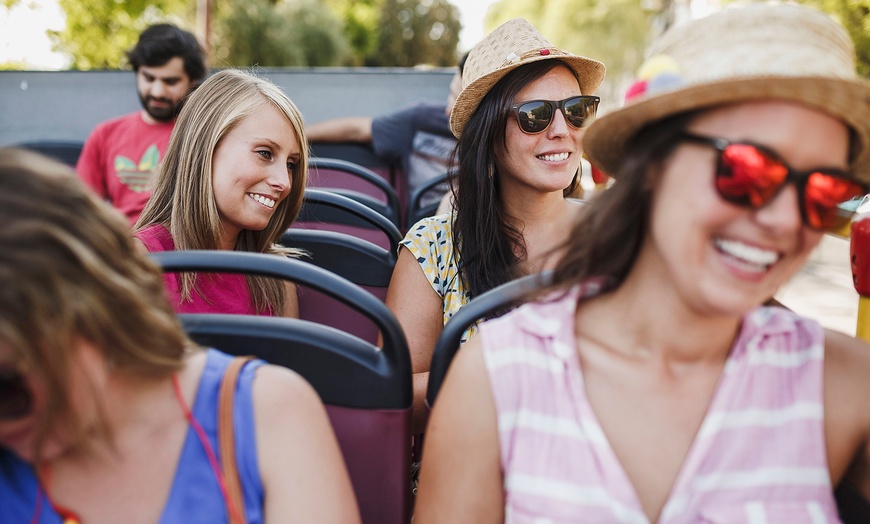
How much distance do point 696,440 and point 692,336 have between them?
15cm

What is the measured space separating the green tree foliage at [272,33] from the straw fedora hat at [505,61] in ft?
45.4

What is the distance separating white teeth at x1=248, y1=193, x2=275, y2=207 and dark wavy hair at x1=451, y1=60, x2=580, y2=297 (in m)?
0.49

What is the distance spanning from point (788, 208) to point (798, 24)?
254 millimetres

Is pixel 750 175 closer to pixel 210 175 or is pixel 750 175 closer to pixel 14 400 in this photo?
pixel 14 400

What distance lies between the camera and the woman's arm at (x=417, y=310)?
203cm

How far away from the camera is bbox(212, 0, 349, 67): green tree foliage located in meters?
16.7

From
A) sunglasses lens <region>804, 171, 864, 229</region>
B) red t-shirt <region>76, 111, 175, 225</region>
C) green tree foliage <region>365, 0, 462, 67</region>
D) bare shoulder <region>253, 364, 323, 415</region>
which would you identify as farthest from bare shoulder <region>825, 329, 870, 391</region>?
green tree foliage <region>365, 0, 462, 67</region>

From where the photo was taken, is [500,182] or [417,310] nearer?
[417,310]

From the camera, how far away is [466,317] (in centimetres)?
131

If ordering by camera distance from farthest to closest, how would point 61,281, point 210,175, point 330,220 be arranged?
point 330,220 < point 210,175 < point 61,281

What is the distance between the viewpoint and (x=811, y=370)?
118 cm

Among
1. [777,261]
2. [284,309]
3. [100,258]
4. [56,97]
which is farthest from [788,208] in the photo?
[56,97]

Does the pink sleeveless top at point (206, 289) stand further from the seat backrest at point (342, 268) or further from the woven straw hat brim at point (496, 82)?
the woven straw hat brim at point (496, 82)

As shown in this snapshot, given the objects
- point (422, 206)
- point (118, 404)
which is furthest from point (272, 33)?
point (118, 404)
